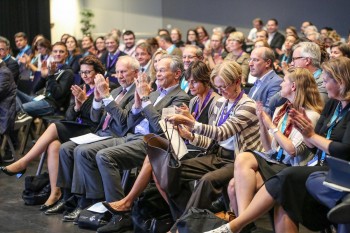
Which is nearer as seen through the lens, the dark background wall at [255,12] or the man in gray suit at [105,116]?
the man in gray suit at [105,116]

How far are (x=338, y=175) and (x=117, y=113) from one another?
2063 millimetres

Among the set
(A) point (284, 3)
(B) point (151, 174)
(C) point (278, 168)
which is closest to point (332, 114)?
(C) point (278, 168)

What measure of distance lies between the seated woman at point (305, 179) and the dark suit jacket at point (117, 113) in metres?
1.57

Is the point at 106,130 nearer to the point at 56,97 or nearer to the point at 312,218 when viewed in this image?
the point at 56,97

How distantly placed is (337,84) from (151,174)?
54.9 inches

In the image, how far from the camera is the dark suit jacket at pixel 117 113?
470 centimetres

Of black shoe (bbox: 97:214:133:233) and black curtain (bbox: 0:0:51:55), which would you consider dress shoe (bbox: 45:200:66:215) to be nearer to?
black shoe (bbox: 97:214:133:233)

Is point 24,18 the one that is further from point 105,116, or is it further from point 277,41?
point 105,116

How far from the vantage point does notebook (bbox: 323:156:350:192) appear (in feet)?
9.84

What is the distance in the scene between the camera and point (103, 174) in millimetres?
4379

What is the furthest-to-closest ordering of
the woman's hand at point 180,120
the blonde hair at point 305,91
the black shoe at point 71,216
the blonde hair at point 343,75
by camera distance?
the black shoe at point 71,216
the woman's hand at point 180,120
the blonde hair at point 305,91
the blonde hair at point 343,75

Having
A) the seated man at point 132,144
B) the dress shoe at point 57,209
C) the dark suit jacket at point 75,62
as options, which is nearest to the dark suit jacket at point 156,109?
the seated man at point 132,144

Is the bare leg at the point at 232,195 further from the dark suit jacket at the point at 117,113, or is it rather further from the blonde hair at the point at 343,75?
the dark suit jacket at the point at 117,113

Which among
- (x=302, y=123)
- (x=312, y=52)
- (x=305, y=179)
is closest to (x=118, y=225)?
(x=305, y=179)
